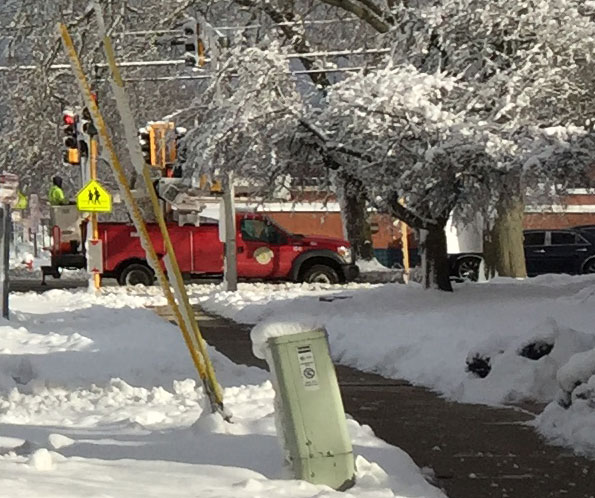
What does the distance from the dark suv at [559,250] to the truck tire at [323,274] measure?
21.1ft

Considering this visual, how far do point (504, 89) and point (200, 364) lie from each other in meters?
12.1

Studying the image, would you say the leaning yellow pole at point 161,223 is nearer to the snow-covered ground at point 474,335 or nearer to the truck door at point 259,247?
the snow-covered ground at point 474,335

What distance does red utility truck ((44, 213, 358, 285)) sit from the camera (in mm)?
33062

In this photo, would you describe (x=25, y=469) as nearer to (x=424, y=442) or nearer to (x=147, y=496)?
(x=147, y=496)

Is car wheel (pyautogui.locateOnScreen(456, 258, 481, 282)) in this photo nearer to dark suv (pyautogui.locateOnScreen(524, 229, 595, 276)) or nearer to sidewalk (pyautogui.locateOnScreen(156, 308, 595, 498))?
dark suv (pyautogui.locateOnScreen(524, 229, 595, 276))

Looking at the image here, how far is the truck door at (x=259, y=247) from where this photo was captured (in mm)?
33469

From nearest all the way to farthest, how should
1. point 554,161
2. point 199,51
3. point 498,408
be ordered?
point 498,408
point 554,161
point 199,51

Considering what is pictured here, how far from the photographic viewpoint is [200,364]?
27.9 feet

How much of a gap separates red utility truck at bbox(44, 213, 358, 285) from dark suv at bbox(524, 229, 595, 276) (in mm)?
6099

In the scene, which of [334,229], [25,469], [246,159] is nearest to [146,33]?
[246,159]

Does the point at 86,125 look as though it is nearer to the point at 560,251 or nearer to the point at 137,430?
the point at 137,430

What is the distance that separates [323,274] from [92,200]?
921cm

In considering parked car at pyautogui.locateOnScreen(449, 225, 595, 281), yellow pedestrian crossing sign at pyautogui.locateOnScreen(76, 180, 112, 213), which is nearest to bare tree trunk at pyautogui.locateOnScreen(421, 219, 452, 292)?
yellow pedestrian crossing sign at pyautogui.locateOnScreen(76, 180, 112, 213)

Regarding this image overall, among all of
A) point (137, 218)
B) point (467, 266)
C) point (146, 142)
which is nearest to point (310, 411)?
point (137, 218)
